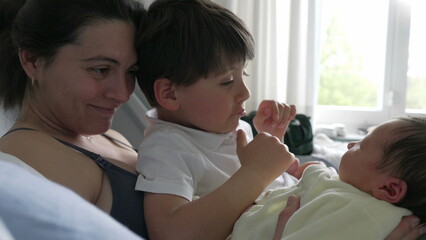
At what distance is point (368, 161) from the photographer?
3.08 ft

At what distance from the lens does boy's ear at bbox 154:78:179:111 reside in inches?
45.0

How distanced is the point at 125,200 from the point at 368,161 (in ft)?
1.74

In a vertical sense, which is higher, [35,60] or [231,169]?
[35,60]

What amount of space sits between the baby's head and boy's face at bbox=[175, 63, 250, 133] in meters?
0.31

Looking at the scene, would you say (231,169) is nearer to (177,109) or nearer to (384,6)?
(177,109)

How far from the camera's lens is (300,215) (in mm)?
876

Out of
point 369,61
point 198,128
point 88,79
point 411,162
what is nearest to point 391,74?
point 369,61

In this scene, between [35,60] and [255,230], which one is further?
[35,60]

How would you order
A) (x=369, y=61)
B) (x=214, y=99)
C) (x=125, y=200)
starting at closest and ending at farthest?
(x=125, y=200) → (x=214, y=99) → (x=369, y=61)

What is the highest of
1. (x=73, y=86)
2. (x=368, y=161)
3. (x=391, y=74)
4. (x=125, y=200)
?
(x=73, y=86)

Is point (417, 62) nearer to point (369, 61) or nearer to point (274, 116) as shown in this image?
point (369, 61)

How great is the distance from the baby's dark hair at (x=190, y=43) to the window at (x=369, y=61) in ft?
6.37

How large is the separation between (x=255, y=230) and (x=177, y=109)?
1.26 ft

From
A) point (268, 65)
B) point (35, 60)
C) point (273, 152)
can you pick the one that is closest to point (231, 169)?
point (273, 152)
